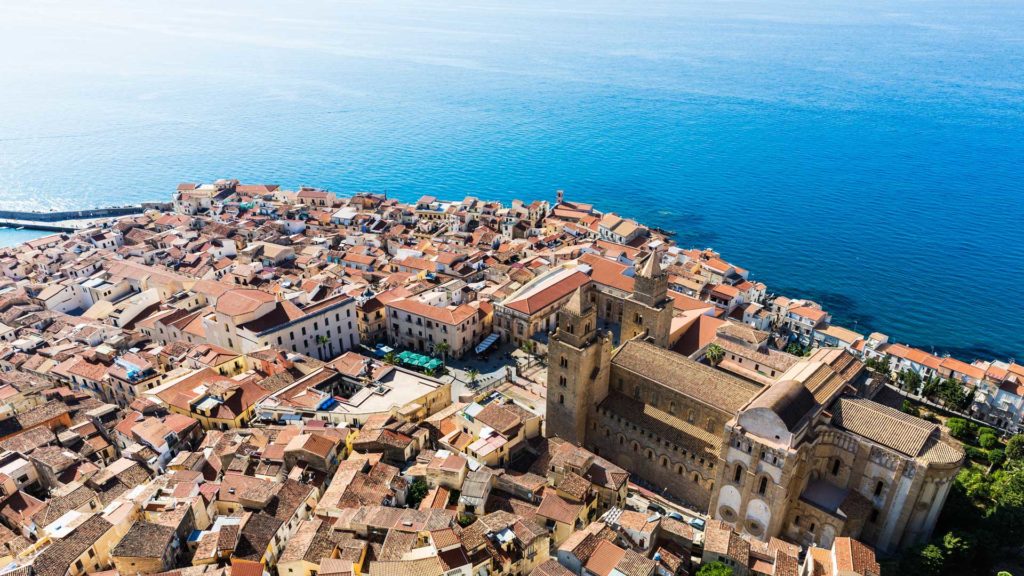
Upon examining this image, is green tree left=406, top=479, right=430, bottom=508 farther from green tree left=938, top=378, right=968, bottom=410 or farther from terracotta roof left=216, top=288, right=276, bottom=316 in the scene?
green tree left=938, top=378, right=968, bottom=410

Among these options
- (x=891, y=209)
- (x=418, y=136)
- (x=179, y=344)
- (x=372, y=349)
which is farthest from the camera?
(x=418, y=136)

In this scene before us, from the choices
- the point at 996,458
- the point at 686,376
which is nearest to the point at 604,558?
the point at 686,376

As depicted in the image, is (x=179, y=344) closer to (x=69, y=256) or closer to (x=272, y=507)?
(x=272, y=507)

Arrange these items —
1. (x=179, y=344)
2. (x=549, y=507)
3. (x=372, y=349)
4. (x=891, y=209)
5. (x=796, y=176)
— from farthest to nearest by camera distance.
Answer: (x=796, y=176), (x=891, y=209), (x=372, y=349), (x=179, y=344), (x=549, y=507)

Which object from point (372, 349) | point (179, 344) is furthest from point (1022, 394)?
point (179, 344)

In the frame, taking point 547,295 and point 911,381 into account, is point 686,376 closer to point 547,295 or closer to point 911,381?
point 547,295
